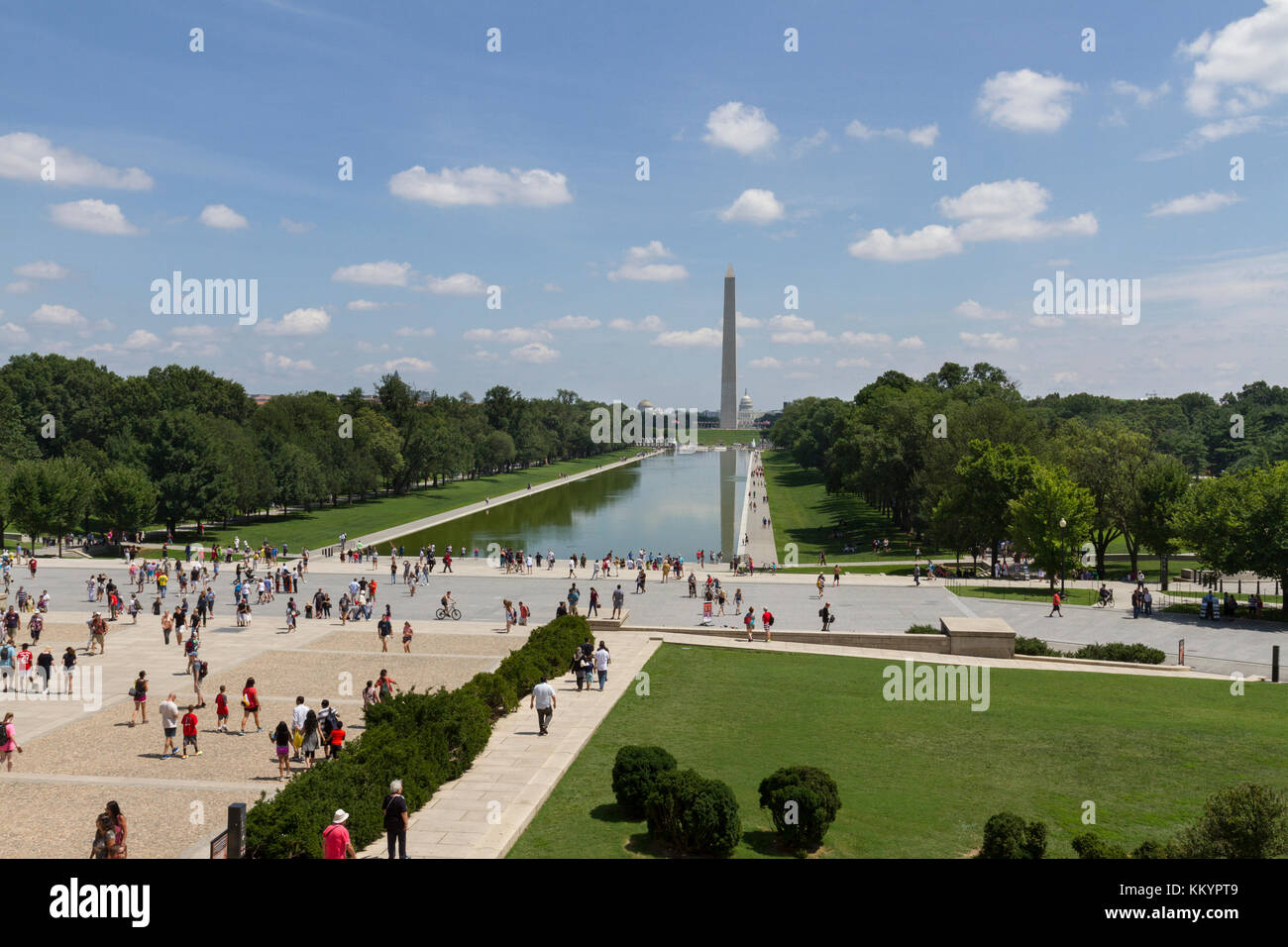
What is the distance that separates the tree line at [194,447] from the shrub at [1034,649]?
169 ft

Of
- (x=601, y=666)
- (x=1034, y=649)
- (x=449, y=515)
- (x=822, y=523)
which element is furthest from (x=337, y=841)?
(x=822, y=523)

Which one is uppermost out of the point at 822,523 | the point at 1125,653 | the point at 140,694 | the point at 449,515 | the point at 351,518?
the point at 449,515

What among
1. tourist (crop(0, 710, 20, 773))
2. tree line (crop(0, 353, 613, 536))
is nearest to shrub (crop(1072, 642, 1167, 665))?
tourist (crop(0, 710, 20, 773))

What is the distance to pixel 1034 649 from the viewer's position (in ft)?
90.8

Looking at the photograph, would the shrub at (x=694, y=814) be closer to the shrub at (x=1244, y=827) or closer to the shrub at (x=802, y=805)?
the shrub at (x=802, y=805)

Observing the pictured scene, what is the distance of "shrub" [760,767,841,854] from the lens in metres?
12.5

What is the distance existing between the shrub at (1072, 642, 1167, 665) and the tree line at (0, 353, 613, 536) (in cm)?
5340

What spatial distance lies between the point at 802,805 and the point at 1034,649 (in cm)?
1821

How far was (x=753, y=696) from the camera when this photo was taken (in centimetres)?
2195

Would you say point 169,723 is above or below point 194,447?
below

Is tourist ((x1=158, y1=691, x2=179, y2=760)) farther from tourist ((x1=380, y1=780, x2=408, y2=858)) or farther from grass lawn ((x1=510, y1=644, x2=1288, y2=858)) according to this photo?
tourist ((x1=380, y1=780, x2=408, y2=858))

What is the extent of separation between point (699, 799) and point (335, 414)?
91.0m

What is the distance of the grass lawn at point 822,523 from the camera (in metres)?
58.6

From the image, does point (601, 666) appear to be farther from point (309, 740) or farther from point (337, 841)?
point (337, 841)
